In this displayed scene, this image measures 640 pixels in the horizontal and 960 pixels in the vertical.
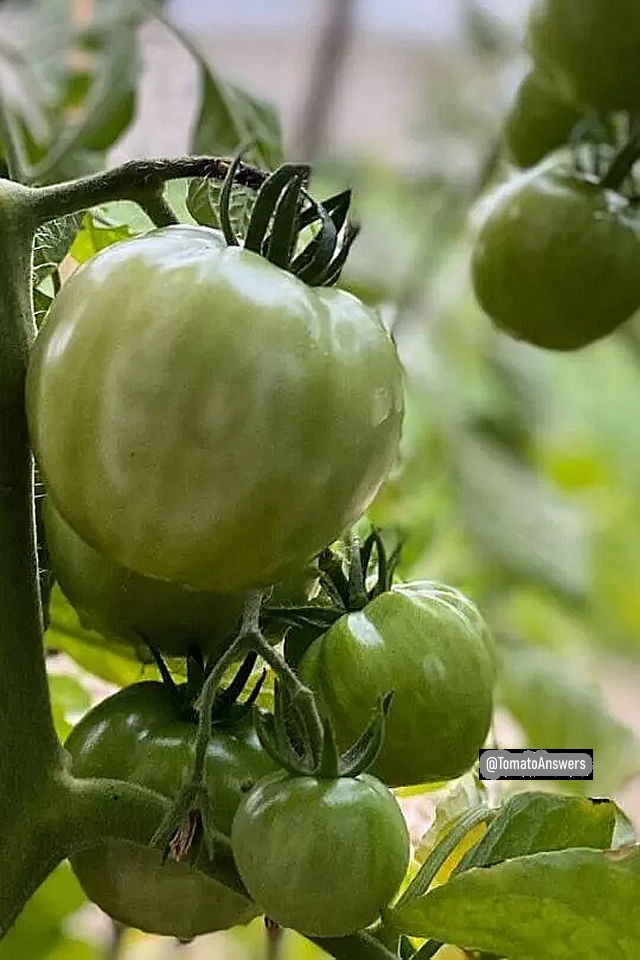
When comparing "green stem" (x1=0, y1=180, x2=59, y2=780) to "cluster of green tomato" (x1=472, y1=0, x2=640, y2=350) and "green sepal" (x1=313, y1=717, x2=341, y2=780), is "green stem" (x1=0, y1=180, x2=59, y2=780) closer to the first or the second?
"green sepal" (x1=313, y1=717, x2=341, y2=780)

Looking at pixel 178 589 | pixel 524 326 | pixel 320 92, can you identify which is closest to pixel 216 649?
pixel 178 589

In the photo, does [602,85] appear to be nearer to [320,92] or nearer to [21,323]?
[21,323]

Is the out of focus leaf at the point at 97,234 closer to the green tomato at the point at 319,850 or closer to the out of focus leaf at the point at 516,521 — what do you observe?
the green tomato at the point at 319,850

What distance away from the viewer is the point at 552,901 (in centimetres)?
27

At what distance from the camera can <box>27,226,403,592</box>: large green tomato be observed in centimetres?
23

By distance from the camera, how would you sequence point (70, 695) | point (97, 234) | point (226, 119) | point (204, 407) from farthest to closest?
point (226, 119)
point (70, 695)
point (97, 234)
point (204, 407)

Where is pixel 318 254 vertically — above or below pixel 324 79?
above

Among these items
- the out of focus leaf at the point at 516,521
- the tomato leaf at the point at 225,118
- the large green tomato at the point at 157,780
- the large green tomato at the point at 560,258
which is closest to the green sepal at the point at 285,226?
the large green tomato at the point at 157,780

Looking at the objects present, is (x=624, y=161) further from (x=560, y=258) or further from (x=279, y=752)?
(x=279, y=752)

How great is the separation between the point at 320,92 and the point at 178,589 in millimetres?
1366

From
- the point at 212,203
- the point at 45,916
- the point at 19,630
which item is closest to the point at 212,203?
the point at 212,203

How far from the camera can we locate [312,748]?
0.26m

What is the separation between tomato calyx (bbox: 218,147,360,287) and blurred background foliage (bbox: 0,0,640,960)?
0.14 feet

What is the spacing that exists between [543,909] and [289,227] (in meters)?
0.14
